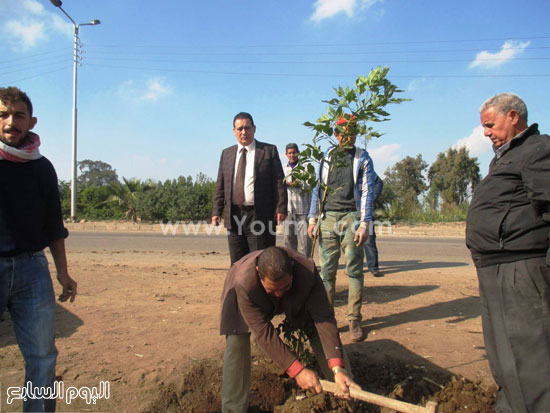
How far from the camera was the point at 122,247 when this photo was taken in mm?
11352

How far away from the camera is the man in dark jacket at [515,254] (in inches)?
85.8

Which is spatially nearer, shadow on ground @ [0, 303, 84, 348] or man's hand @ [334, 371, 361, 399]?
man's hand @ [334, 371, 361, 399]

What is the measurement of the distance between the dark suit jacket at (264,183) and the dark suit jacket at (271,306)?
4.77 feet

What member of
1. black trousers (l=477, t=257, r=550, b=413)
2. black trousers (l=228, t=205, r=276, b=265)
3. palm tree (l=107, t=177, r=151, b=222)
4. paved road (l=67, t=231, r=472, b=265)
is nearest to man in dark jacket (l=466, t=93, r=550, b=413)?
black trousers (l=477, t=257, r=550, b=413)

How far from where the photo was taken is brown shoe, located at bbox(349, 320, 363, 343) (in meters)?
3.85

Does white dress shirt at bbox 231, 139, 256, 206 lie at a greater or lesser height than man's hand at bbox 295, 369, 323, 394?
greater

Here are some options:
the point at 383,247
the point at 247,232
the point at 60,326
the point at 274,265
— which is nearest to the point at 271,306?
the point at 274,265

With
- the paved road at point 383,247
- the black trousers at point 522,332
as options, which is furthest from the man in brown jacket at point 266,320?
the paved road at point 383,247

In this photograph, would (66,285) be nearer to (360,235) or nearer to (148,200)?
(360,235)

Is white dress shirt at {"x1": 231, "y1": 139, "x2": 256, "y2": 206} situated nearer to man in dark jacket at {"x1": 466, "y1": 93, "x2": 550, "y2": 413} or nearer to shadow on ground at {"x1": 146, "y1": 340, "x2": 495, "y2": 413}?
shadow on ground at {"x1": 146, "y1": 340, "x2": 495, "y2": 413}

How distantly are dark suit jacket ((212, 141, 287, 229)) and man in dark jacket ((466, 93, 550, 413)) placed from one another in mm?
2110

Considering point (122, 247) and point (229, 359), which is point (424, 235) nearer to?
point (122, 247)

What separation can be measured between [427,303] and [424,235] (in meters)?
11.3

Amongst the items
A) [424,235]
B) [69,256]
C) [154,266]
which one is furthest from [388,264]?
[424,235]
